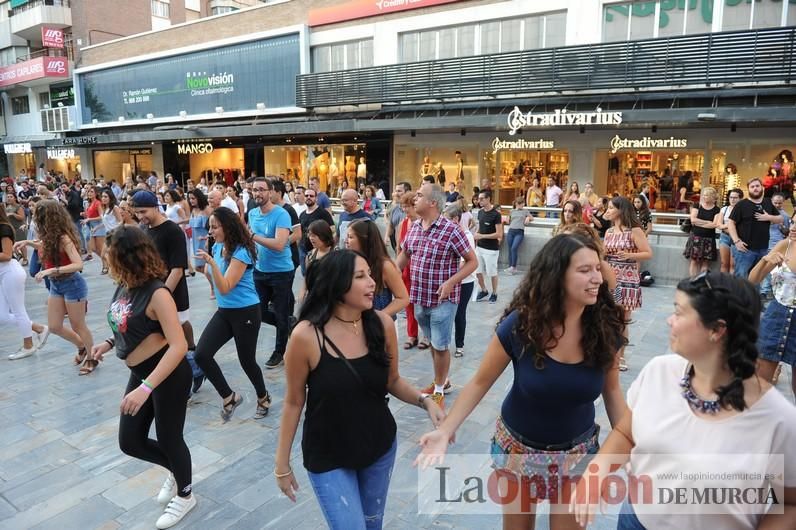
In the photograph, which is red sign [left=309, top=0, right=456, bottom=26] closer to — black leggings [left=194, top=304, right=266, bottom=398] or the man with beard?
the man with beard

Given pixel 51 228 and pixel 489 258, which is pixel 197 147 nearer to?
pixel 489 258

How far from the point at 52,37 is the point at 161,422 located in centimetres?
4045

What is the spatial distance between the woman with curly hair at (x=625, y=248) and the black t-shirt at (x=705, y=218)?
483cm

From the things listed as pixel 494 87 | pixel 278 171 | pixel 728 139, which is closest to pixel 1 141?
pixel 278 171

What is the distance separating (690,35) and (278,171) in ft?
61.1

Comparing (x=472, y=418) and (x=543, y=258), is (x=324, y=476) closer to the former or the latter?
(x=543, y=258)

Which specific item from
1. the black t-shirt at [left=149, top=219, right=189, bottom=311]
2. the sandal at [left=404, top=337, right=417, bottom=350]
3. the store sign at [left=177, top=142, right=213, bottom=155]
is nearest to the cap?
the black t-shirt at [left=149, top=219, right=189, bottom=311]

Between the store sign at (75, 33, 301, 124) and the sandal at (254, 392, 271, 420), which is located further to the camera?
the store sign at (75, 33, 301, 124)

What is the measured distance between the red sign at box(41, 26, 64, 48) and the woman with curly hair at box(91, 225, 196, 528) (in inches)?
1563

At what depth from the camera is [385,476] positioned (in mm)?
2537

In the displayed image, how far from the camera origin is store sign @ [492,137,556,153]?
18609 millimetres

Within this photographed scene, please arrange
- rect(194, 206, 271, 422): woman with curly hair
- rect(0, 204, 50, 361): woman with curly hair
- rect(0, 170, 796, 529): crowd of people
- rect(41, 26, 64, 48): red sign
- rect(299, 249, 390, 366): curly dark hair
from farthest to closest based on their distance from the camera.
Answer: rect(41, 26, 64, 48): red sign, rect(0, 204, 50, 361): woman with curly hair, rect(194, 206, 271, 422): woman with curly hair, rect(299, 249, 390, 366): curly dark hair, rect(0, 170, 796, 529): crowd of people

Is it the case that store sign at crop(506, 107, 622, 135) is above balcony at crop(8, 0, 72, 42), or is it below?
below

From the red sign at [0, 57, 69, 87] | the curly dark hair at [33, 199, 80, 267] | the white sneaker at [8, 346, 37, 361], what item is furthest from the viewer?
the red sign at [0, 57, 69, 87]
